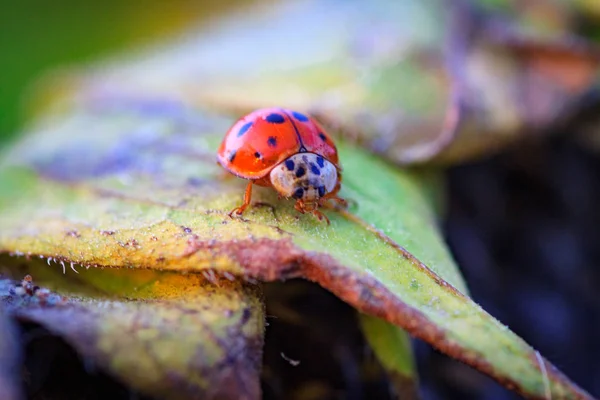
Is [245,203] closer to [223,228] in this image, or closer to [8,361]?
[223,228]

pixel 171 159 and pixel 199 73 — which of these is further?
pixel 199 73

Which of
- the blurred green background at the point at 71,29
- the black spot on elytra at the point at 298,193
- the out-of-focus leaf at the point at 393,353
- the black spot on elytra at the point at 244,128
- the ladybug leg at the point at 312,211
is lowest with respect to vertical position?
the blurred green background at the point at 71,29

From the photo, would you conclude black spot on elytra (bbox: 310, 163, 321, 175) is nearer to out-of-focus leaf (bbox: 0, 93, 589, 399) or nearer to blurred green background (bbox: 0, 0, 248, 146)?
out-of-focus leaf (bbox: 0, 93, 589, 399)

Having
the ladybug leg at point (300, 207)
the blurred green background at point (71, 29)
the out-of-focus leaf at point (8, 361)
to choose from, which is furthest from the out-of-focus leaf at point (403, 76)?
the blurred green background at point (71, 29)

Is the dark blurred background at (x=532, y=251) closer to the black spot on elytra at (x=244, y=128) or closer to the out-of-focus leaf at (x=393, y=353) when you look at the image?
the out-of-focus leaf at (x=393, y=353)

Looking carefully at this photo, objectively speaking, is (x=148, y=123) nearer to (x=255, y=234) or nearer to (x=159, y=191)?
(x=159, y=191)

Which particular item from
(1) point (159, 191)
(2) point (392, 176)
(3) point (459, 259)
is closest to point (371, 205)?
(2) point (392, 176)
